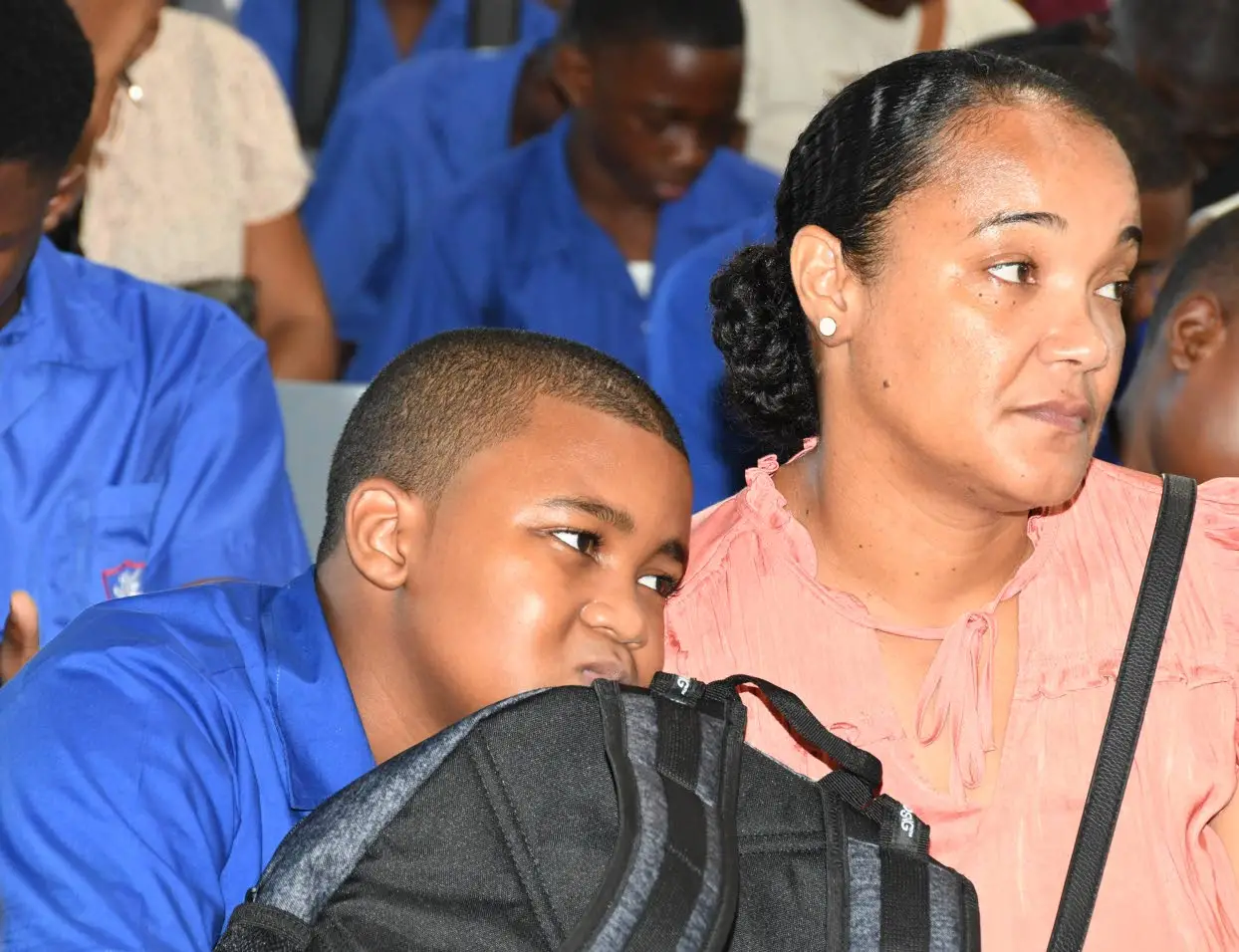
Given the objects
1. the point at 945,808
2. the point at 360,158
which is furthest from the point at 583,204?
the point at 945,808

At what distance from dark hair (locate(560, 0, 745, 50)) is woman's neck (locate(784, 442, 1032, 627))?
6.48 ft

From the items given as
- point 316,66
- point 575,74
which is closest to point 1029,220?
point 575,74

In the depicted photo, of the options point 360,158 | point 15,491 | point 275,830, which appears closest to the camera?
point 275,830

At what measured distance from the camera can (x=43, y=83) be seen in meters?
2.24

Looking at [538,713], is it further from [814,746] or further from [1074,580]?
[1074,580]

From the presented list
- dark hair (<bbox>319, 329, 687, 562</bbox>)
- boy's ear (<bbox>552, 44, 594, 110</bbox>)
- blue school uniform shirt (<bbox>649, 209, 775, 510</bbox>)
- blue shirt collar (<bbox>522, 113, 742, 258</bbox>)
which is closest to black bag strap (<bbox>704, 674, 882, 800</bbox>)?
dark hair (<bbox>319, 329, 687, 562</bbox>)

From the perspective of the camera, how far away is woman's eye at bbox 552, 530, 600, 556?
5.65 feet

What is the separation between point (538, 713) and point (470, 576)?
26 centimetres

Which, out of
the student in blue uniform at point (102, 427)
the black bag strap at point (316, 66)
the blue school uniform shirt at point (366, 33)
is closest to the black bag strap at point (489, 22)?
the blue school uniform shirt at point (366, 33)

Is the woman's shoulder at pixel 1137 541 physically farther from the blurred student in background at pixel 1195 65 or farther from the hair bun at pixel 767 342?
the blurred student in background at pixel 1195 65

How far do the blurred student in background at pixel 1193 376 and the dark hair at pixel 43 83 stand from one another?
4.55 ft

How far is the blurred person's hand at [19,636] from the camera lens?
6.56 feet

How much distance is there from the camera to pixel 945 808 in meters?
1.67

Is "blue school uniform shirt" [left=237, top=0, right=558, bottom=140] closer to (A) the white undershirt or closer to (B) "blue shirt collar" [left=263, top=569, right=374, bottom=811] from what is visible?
(A) the white undershirt
